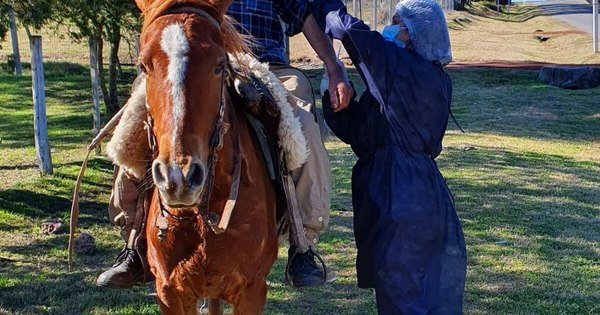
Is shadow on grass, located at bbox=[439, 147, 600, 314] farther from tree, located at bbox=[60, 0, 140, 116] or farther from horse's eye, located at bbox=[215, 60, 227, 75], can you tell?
tree, located at bbox=[60, 0, 140, 116]

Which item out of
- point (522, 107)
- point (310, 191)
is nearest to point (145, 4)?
point (310, 191)

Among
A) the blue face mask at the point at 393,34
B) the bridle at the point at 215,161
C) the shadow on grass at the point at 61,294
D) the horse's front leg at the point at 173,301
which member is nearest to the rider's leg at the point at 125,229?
the horse's front leg at the point at 173,301

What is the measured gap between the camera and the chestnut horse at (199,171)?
101 inches

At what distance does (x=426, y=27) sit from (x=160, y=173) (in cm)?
174

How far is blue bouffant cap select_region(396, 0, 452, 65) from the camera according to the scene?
3.70 meters

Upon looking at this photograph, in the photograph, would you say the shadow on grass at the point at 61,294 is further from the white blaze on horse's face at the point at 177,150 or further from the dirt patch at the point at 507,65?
the dirt patch at the point at 507,65

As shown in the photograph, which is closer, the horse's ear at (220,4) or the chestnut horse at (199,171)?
the chestnut horse at (199,171)

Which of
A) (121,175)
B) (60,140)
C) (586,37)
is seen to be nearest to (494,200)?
(121,175)

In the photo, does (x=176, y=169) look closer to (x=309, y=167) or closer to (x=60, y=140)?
(x=309, y=167)

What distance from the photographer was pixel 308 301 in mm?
5688

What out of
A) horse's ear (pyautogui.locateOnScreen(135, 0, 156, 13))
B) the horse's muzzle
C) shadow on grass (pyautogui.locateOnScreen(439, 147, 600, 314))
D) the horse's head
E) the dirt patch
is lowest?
shadow on grass (pyautogui.locateOnScreen(439, 147, 600, 314))

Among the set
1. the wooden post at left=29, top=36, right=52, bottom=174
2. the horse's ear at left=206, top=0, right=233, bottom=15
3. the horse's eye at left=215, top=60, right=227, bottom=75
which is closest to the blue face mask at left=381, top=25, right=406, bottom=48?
the horse's ear at left=206, top=0, right=233, bottom=15

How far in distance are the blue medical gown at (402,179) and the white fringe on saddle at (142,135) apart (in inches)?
16.0

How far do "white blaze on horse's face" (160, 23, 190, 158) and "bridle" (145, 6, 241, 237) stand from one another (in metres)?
0.16
